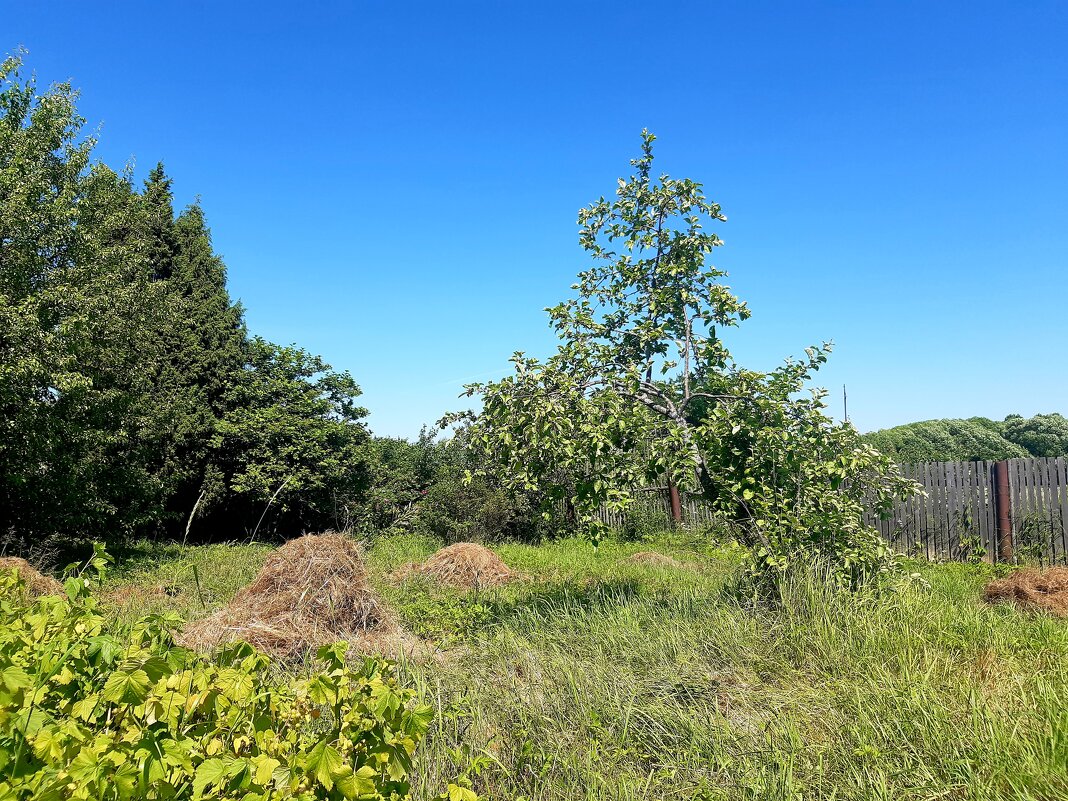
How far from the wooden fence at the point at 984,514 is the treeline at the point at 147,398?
297 inches

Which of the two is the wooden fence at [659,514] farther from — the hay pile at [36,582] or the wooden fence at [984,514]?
the hay pile at [36,582]

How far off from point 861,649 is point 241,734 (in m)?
3.84

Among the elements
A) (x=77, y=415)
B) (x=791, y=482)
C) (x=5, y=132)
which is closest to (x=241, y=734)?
(x=791, y=482)

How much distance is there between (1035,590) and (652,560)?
4837mm

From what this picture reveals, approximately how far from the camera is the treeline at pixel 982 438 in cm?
3167

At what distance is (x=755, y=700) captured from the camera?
3877 millimetres

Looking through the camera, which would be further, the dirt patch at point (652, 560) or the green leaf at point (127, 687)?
the dirt patch at point (652, 560)

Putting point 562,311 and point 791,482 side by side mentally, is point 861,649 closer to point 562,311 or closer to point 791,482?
point 791,482

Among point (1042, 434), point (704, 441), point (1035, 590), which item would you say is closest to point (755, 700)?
point (704, 441)

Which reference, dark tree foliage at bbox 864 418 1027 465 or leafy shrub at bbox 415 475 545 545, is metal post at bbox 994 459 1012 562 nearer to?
leafy shrub at bbox 415 475 545 545

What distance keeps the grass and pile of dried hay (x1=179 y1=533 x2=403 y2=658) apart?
3.06 feet

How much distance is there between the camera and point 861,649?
432cm

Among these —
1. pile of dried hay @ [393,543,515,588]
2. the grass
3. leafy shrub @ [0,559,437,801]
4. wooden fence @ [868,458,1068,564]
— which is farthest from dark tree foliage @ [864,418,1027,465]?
leafy shrub @ [0,559,437,801]

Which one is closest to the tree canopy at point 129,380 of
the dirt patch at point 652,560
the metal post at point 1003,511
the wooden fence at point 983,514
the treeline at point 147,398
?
the treeline at point 147,398
